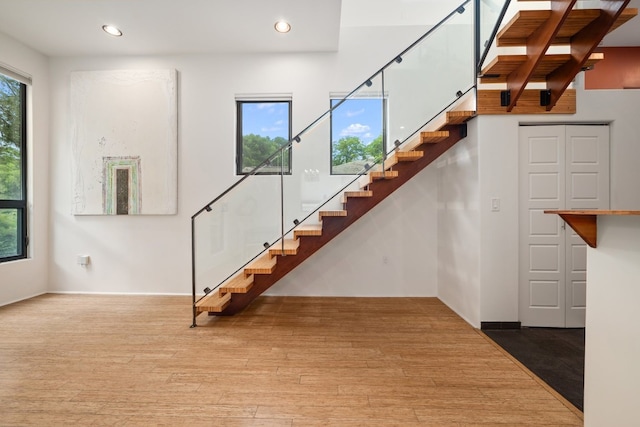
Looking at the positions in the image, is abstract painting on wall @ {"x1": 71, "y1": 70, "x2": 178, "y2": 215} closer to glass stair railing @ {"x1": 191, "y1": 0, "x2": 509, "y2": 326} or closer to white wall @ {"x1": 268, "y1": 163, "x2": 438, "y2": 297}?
glass stair railing @ {"x1": 191, "y1": 0, "x2": 509, "y2": 326}

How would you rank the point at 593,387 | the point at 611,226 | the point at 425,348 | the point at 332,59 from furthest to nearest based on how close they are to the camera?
the point at 332,59, the point at 425,348, the point at 593,387, the point at 611,226

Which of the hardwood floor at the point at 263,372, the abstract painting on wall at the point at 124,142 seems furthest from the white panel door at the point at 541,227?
the abstract painting on wall at the point at 124,142

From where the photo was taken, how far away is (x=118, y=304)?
14.2 ft

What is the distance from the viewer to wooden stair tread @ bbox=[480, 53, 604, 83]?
282 centimetres

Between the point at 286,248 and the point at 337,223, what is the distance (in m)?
0.70

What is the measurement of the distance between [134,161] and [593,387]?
222 inches

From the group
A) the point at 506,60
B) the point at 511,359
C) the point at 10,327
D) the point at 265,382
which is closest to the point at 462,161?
the point at 506,60

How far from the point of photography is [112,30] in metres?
4.18

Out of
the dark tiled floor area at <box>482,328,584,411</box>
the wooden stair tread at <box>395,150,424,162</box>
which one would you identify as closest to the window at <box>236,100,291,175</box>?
the wooden stair tread at <box>395,150,424,162</box>

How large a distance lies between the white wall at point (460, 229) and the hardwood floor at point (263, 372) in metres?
0.33

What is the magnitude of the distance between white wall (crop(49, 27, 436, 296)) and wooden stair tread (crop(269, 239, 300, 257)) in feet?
3.23

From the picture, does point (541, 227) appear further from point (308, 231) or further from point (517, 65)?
point (308, 231)

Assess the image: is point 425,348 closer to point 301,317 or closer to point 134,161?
point 301,317

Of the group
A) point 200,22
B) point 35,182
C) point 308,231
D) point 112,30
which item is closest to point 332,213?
point 308,231
